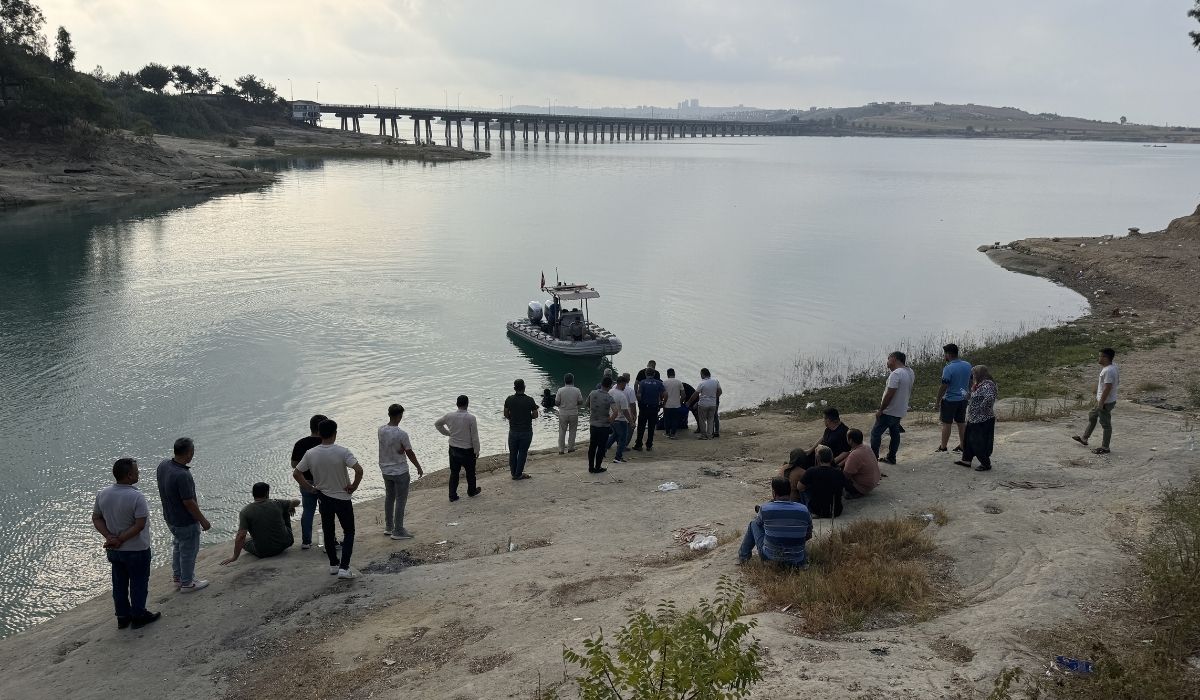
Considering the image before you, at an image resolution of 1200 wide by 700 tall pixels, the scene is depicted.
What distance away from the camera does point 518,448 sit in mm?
14961

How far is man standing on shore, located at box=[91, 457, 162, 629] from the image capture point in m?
9.05

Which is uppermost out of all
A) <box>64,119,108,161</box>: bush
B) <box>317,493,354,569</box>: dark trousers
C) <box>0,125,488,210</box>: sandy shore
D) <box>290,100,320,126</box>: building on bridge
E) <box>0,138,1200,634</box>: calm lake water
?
<box>290,100,320,126</box>: building on bridge

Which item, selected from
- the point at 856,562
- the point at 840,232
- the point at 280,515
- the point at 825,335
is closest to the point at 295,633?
the point at 280,515

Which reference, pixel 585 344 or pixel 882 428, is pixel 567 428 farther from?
pixel 585 344

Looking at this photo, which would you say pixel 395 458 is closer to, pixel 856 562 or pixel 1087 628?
pixel 856 562

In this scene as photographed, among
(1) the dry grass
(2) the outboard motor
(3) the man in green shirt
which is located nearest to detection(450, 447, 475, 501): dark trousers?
(3) the man in green shirt

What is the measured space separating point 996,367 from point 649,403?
12524mm

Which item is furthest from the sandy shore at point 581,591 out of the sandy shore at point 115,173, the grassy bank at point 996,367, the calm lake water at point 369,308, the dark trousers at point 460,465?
the sandy shore at point 115,173

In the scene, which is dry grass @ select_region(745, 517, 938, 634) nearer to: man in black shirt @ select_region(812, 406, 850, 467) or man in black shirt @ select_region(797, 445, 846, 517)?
man in black shirt @ select_region(797, 445, 846, 517)

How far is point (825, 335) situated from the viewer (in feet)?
110

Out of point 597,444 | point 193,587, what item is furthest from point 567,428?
point 193,587

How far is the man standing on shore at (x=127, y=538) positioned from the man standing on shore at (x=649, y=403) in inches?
383

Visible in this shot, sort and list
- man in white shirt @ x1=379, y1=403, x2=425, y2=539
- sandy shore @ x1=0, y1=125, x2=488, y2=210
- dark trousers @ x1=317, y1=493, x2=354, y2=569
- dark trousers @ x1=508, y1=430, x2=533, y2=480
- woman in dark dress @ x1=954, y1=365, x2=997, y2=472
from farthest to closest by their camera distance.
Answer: sandy shore @ x1=0, y1=125, x2=488, y2=210 < dark trousers @ x1=508, y1=430, x2=533, y2=480 < woman in dark dress @ x1=954, y1=365, x2=997, y2=472 < man in white shirt @ x1=379, y1=403, x2=425, y2=539 < dark trousers @ x1=317, y1=493, x2=354, y2=569

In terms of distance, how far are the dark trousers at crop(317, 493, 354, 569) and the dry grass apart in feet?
16.0
